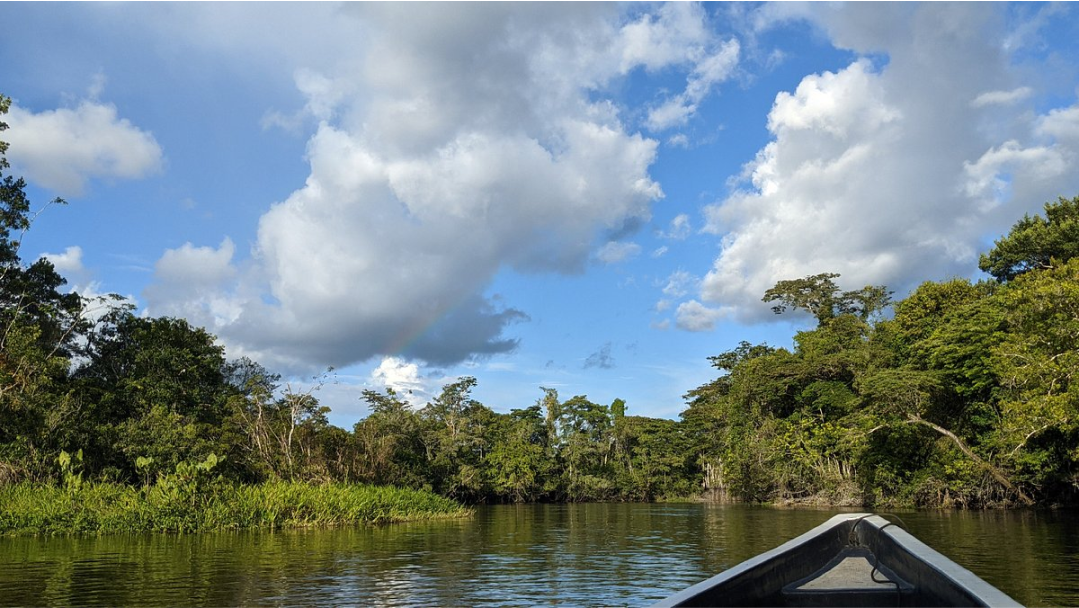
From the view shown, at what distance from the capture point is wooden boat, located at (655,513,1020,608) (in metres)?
4.82

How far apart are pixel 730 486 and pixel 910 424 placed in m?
18.1

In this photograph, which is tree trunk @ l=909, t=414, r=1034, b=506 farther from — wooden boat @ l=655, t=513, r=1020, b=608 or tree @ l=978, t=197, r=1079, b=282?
wooden boat @ l=655, t=513, r=1020, b=608

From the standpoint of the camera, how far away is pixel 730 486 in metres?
46.8

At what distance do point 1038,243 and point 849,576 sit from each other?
3294 centimetres

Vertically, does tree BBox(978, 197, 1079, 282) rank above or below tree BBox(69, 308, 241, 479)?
above

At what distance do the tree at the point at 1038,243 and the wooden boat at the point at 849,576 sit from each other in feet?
93.5

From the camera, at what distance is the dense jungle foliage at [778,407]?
22.8 meters

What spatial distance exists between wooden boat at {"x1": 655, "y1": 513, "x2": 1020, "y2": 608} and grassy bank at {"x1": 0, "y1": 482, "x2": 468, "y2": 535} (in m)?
18.5

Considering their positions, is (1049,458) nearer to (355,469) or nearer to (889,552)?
(889,552)

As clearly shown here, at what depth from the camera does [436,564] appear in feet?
44.7

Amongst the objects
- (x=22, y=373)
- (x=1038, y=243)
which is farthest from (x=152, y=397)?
(x=1038, y=243)

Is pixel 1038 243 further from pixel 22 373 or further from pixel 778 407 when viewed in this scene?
pixel 22 373

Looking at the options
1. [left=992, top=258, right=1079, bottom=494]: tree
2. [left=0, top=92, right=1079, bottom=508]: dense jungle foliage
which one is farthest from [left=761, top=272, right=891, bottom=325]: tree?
[left=992, top=258, right=1079, bottom=494]: tree

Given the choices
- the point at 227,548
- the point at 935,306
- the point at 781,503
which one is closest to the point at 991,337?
the point at 935,306
